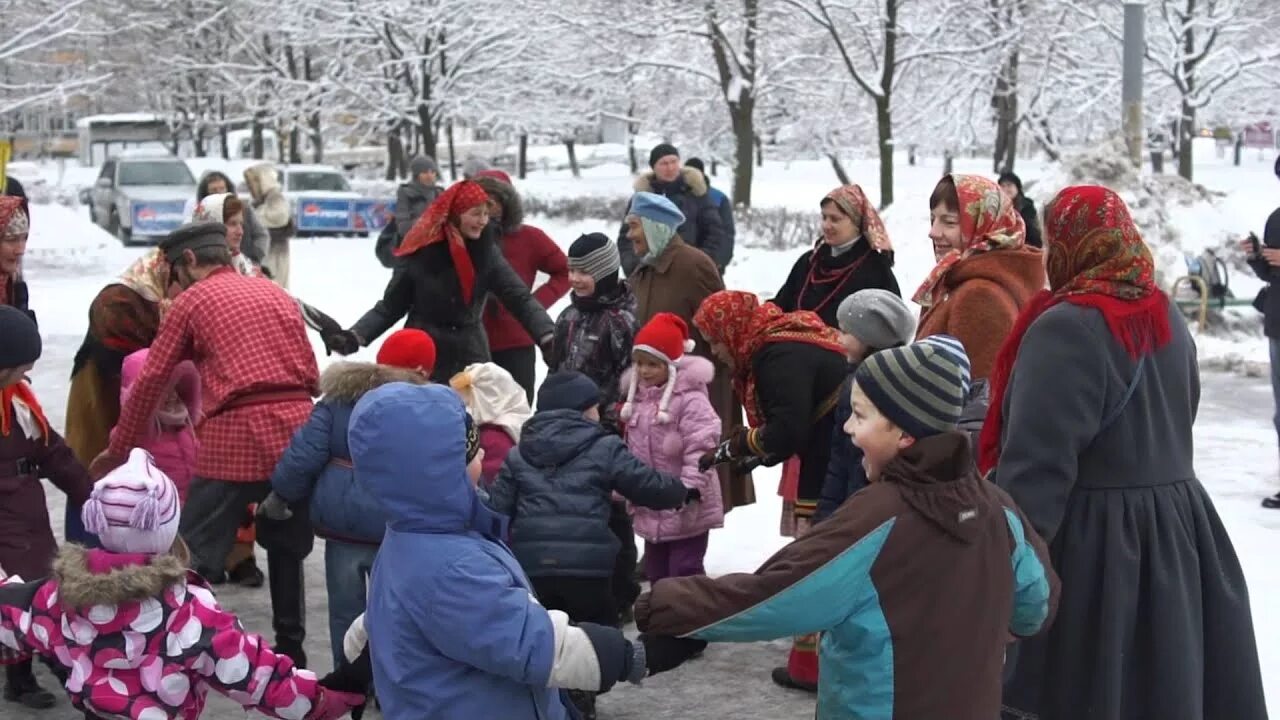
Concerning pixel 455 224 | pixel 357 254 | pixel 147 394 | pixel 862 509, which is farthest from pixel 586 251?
pixel 357 254

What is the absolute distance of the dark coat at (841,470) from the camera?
204 inches

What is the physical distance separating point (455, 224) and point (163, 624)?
12.2ft

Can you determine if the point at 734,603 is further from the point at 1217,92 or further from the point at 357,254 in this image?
the point at 1217,92

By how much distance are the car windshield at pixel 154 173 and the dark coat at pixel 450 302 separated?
22.0 metres

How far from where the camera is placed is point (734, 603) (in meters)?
3.04

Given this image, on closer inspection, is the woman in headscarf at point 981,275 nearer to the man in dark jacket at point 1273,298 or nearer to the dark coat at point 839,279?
the dark coat at point 839,279

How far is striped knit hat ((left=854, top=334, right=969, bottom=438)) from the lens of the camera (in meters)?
3.15

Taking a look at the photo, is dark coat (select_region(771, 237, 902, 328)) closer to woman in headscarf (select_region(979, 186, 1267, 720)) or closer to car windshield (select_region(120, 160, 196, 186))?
woman in headscarf (select_region(979, 186, 1267, 720))

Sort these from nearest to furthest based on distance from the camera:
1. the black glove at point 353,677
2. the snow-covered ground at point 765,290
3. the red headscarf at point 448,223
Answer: the black glove at point 353,677, the red headscarf at point 448,223, the snow-covered ground at point 765,290

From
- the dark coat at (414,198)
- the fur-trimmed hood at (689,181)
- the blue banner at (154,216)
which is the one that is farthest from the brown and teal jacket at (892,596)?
the blue banner at (154,216)

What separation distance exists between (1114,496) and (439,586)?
177 centimetres

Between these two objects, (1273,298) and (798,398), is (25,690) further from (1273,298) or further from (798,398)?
(1273,298)

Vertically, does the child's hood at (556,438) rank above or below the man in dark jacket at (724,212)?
below

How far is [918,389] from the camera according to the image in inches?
124
